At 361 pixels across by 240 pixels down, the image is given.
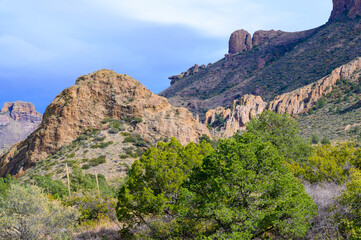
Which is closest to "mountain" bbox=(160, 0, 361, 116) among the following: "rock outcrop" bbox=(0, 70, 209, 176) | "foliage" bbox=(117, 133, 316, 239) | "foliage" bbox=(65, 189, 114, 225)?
"rock outcrop" bbox=(0, 70, 209, 176)

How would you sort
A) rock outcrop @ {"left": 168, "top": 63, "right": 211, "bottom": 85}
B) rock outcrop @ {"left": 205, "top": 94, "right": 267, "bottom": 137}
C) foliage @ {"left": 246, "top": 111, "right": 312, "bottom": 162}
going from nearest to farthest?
foliage @ {"left": 246, "top": 111, "right": 312, "bottom": 162}
rock outcrop @ {"left": 205, "top": 94, "right": 267, "bottom": 137}
rock outcrop @ {"left": 168, "top": 63, "right": 211, "bottom": 85}

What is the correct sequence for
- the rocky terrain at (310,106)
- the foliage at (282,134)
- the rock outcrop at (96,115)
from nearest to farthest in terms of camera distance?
the foliage at (282,134) → the rock outcrop at (96,115) → the rocky terrain at (310,106)

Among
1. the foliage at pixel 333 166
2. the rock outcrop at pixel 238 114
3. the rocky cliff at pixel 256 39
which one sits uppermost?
the rocky cliff at pixel 256 39

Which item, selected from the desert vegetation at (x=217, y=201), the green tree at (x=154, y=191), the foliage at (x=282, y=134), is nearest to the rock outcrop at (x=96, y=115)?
the foliage at (x=282, y=134)

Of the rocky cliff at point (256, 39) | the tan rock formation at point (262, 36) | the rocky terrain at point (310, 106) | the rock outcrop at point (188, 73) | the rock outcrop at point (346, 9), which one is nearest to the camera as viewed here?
the rocky terrain at point (310, 106)

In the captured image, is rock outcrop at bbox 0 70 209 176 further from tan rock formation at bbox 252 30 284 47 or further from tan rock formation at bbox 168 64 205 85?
tan rock formation at bbox 252 30 284 47

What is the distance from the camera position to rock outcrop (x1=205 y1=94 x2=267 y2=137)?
3388 inches

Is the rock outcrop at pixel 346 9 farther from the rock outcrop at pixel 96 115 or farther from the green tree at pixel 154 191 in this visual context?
the green tree at pixel 154 191

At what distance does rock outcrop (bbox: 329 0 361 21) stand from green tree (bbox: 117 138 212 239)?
134 m

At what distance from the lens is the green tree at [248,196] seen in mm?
8984

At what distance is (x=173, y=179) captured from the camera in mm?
13695

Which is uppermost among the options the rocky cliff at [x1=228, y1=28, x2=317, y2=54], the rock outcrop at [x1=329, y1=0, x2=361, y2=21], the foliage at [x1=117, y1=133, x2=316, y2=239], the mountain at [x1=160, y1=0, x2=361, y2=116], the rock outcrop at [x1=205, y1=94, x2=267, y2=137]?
the rocky cliff at [x1=228, y1=28, x2=317, y2=54]

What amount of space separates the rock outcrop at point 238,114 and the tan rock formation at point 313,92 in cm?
761

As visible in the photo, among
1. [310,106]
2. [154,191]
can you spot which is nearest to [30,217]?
[154,191]
